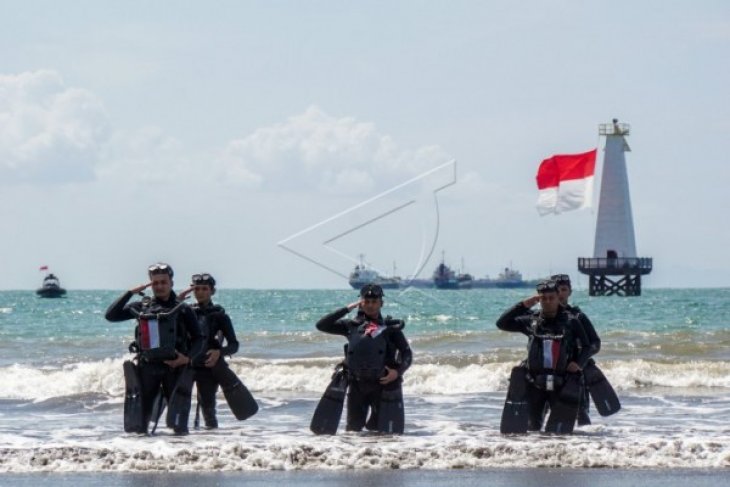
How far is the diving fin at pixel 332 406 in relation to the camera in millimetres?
13570

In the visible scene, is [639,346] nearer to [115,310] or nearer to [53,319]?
[115,310]

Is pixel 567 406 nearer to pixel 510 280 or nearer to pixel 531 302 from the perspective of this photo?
pixel 531 302

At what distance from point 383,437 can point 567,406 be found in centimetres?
173

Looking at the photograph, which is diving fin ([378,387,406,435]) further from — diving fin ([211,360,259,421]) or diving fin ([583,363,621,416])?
diving fin ([583,363,621,416])

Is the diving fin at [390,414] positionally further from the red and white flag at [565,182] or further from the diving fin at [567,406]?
the red and white flag at [565,182]

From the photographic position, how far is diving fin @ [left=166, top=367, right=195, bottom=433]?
13.4 meters

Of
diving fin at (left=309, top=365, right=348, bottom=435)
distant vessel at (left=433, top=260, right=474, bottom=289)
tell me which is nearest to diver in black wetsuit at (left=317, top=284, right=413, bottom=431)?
diving fin at (left=309, top=365, right=348, bottom=435)

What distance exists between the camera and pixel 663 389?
22766 mm

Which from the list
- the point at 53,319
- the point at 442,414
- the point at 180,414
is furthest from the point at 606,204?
the point at 180,414

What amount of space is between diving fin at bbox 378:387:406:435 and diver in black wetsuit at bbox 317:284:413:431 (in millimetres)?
67

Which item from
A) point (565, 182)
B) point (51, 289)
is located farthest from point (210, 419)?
point (51, 289)

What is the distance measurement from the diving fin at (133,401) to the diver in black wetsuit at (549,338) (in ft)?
11.1

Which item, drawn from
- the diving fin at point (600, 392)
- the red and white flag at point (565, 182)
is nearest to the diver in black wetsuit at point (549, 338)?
the diving fin at point (600, 392)

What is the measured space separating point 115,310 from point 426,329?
32208 millimetres
